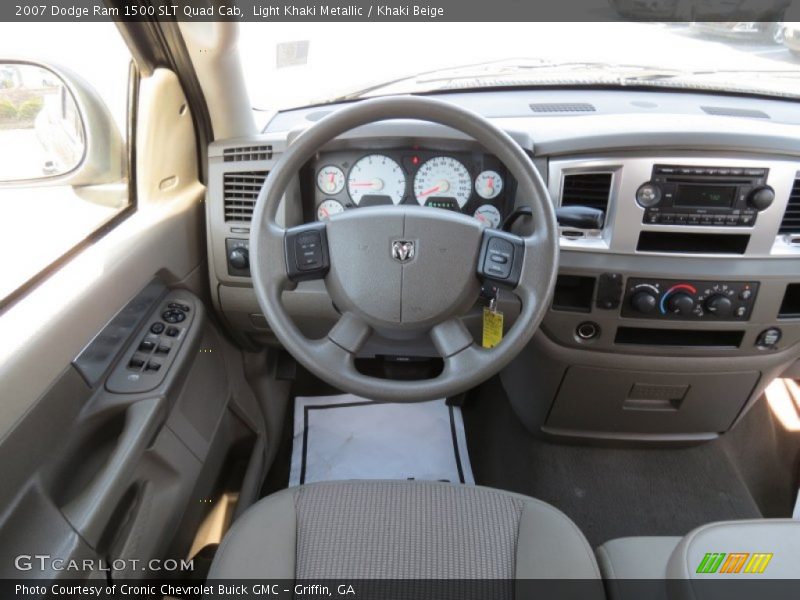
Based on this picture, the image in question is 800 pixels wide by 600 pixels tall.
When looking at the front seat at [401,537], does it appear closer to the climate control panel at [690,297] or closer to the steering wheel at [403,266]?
the steering wheel at [403,266]

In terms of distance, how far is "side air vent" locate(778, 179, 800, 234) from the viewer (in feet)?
4.65

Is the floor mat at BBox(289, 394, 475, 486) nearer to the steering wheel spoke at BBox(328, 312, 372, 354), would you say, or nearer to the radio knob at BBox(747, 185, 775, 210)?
the steering wheel spoke at BBox(328, 312, 372, 354)

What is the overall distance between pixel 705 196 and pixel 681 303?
11.2 inches

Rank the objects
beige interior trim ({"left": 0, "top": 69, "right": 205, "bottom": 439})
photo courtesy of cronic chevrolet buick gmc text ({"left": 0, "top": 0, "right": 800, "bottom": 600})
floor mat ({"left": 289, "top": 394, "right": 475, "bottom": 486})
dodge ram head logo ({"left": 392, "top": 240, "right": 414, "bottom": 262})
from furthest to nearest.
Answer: floor mat ({"left": 289, "top": 394, "right": 475, "bottom": 486}), dodge ram head logo ({"left": 392, "top": 240, "right": 414, "bottom": 262}), photo courtesy of cronic chevrolet buick gmc text ({"left": 0, "top": 0, "right": 800, "bottom": 600}), beige interior trim ({"left": 0, "top": 69, "right": 205, "bottom": 439})

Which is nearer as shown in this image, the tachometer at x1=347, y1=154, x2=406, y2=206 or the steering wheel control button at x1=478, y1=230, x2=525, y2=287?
the steering wheel control button at x1=478, y1=230, x2=525, y2=287

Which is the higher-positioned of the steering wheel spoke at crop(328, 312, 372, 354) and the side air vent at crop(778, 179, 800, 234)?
the side air vent at crop(778, 179, 800, 234)

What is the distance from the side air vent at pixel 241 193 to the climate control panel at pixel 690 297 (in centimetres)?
105

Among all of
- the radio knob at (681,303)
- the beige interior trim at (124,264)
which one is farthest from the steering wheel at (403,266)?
the radio knob at (681,303)

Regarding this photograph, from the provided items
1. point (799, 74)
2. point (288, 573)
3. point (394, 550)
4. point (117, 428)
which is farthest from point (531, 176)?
point (799, 74)

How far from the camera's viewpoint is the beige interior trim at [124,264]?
949 millimetres

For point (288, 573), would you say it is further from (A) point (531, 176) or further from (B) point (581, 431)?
(B) point (581, 431)

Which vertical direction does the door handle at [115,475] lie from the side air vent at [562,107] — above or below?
below

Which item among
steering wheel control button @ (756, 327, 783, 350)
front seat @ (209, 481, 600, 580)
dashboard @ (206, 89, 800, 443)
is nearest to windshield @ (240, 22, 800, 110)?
dashboard @ (206, 89, 800, 443)

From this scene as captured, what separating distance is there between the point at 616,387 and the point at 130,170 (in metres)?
1.55
